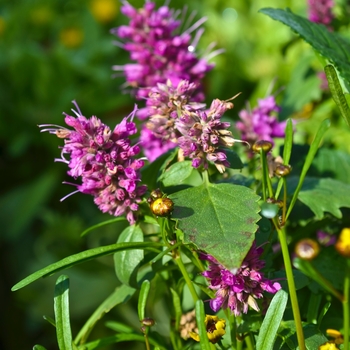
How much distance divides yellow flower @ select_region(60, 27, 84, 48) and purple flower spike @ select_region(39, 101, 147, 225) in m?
1.75

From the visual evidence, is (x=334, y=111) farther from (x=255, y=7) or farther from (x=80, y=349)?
(x=255, y=7)

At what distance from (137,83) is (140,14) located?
10 centimetres

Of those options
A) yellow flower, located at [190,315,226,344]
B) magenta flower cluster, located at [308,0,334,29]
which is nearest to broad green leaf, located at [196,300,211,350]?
yellow flower, located at [190,315,226,344]

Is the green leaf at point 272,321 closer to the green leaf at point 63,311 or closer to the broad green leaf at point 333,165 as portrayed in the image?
the green leaf at point 63,311

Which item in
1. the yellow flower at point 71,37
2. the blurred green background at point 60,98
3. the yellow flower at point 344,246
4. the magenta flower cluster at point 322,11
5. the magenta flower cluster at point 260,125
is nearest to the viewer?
the yellow flower at point 344,246

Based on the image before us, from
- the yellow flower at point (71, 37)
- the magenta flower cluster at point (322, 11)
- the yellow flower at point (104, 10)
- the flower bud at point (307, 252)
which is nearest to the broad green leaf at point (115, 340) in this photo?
the flower bud at point (307, 252)

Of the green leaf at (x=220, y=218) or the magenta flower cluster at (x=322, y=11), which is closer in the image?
the green leaf at (x=220, y=218)

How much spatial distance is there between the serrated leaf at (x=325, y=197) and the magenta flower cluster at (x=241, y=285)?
0.12m

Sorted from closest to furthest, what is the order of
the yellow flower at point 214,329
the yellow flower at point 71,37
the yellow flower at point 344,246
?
the yellow flower at point 344,246 < the yellow flower at point 214,329 < the yellow flower at point 71,37

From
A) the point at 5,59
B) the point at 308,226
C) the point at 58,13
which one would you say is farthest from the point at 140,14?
the point at 58,13

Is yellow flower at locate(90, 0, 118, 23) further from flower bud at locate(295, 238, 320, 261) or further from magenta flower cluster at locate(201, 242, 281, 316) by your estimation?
flower bud at locate(295, 238, 320, 261)

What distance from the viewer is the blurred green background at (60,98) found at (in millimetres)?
1549

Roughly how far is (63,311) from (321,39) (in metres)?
0.43

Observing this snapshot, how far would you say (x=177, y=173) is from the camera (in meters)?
0.57
